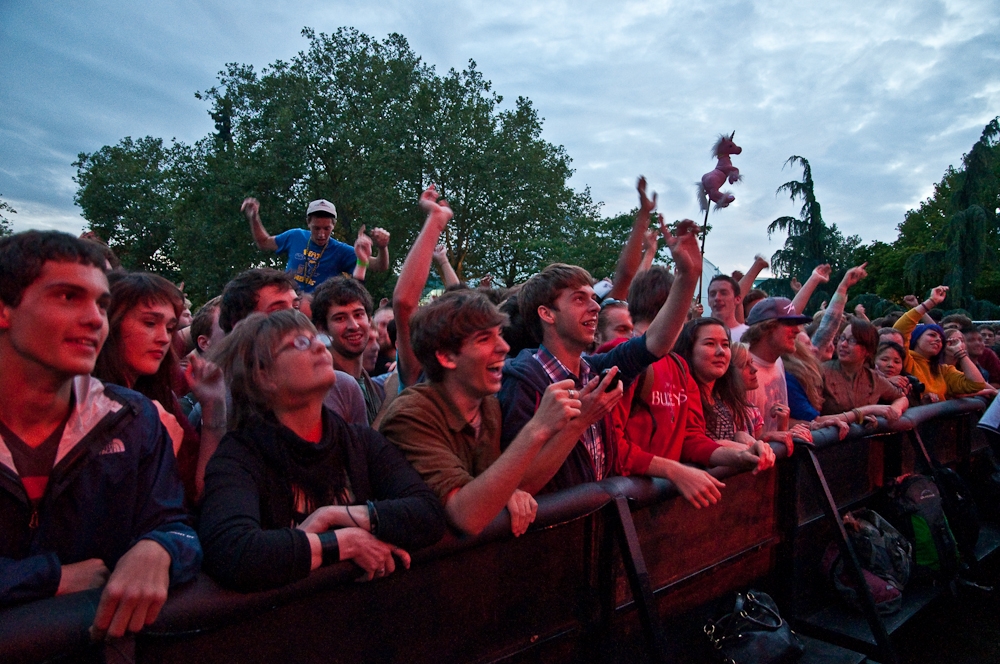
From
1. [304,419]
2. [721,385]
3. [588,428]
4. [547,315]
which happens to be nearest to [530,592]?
[588,428]

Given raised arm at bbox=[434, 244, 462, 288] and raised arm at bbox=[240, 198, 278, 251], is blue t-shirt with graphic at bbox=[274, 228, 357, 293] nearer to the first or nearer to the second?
raised arm at bbox=[240, 198, 278, 251]

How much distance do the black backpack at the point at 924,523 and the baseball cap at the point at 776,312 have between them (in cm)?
132

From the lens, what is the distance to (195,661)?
1.43 m

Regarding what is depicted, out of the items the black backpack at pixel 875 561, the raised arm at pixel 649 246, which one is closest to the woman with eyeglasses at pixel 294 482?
the raised arm at pixel 649 246

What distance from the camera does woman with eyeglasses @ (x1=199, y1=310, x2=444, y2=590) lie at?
4.95ft

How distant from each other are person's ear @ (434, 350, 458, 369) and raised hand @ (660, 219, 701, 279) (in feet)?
3.53

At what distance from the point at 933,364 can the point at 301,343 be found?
651cm

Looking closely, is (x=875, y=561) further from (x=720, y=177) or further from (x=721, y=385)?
(x=720, y=177)

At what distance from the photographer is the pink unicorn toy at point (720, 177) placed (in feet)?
10.3

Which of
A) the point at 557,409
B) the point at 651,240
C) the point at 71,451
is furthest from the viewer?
the point at 651,240

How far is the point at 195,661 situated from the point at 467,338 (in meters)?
1.31

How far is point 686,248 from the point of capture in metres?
2.77

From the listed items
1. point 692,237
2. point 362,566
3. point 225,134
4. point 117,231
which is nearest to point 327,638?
point 362,566

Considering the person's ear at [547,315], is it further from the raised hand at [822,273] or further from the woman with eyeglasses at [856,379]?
the raised hand at [822,273]
